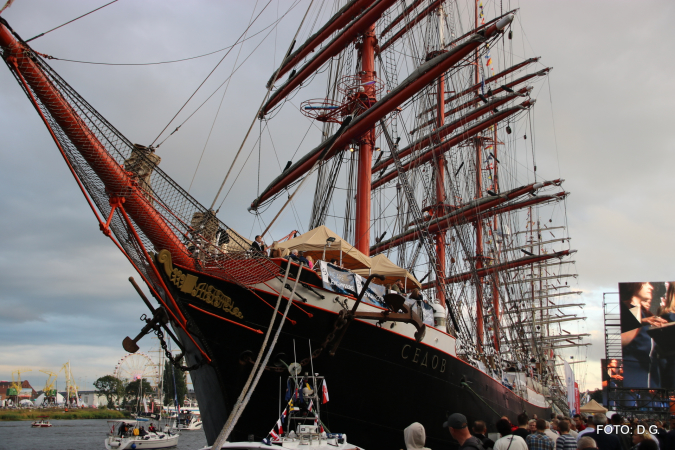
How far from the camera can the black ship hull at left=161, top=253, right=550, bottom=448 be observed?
A: 10977 millimetres

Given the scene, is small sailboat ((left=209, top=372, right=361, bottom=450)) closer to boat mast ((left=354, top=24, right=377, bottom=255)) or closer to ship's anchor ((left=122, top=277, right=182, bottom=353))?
ship's anchor ((left=122, top=277, right=182, bottom=353))

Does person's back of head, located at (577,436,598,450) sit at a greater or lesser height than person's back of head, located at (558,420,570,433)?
greater

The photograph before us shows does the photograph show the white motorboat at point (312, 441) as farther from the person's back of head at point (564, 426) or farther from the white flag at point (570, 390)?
the white flag at point (570, 390)

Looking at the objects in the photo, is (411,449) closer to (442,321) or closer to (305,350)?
(305,350)

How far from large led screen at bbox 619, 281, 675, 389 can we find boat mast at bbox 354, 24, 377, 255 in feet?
94.6

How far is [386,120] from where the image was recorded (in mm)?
21219

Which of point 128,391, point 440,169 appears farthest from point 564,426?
point 128,391

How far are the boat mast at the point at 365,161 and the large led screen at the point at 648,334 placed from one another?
1135 inches

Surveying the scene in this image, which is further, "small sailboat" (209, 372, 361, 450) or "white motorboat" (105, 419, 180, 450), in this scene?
"white motorboat" (105, 419, 180, 450)

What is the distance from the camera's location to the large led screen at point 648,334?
124ft

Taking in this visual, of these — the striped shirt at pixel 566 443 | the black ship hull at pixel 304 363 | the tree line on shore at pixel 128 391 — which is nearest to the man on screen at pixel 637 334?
the black ship hull at pixel 304 363

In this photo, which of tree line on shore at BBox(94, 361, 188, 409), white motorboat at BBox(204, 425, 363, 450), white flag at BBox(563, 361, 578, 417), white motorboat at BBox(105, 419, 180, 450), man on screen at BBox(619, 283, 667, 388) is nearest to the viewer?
white motorboat at BBox(204, 425, 363, 450)

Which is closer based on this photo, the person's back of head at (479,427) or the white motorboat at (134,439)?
the person's back of head at (479,427)

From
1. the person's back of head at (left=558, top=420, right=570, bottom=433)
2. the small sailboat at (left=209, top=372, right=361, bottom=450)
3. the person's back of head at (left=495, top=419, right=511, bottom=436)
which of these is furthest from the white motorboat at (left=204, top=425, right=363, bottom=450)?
the person's back of head at (left=558, top=420, right=570, bottom=433)
